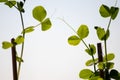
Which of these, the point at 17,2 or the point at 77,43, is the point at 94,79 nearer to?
the point at 77,43

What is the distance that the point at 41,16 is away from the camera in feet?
1.11

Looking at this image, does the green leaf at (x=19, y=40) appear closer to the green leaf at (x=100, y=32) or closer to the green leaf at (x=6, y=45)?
the green leaf at (x=6, y=45)

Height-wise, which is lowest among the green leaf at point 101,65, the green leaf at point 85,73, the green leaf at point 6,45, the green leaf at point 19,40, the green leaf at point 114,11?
the green leaf at point 85,73

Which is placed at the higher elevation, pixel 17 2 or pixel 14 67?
pixel 17 2

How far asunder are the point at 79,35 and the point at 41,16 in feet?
0.29

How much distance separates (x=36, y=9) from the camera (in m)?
0.33

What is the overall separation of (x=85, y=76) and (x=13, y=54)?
0.17 m

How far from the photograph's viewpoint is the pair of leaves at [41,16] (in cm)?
33

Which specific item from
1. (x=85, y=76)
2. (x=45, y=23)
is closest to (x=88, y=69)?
(x=85, y=76)

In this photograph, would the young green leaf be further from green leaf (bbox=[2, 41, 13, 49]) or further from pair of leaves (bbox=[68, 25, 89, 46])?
green leaf (bbox=[2, 41, 13, 49])

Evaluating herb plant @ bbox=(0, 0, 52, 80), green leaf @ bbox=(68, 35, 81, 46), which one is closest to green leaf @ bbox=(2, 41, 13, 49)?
herb plant @ bbox=(0, 0, 52, 80)

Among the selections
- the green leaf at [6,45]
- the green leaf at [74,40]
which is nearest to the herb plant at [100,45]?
the green leaf at [74,40]

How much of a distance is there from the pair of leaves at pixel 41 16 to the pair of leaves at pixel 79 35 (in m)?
0.06

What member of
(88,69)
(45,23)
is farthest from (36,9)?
(88,69)
